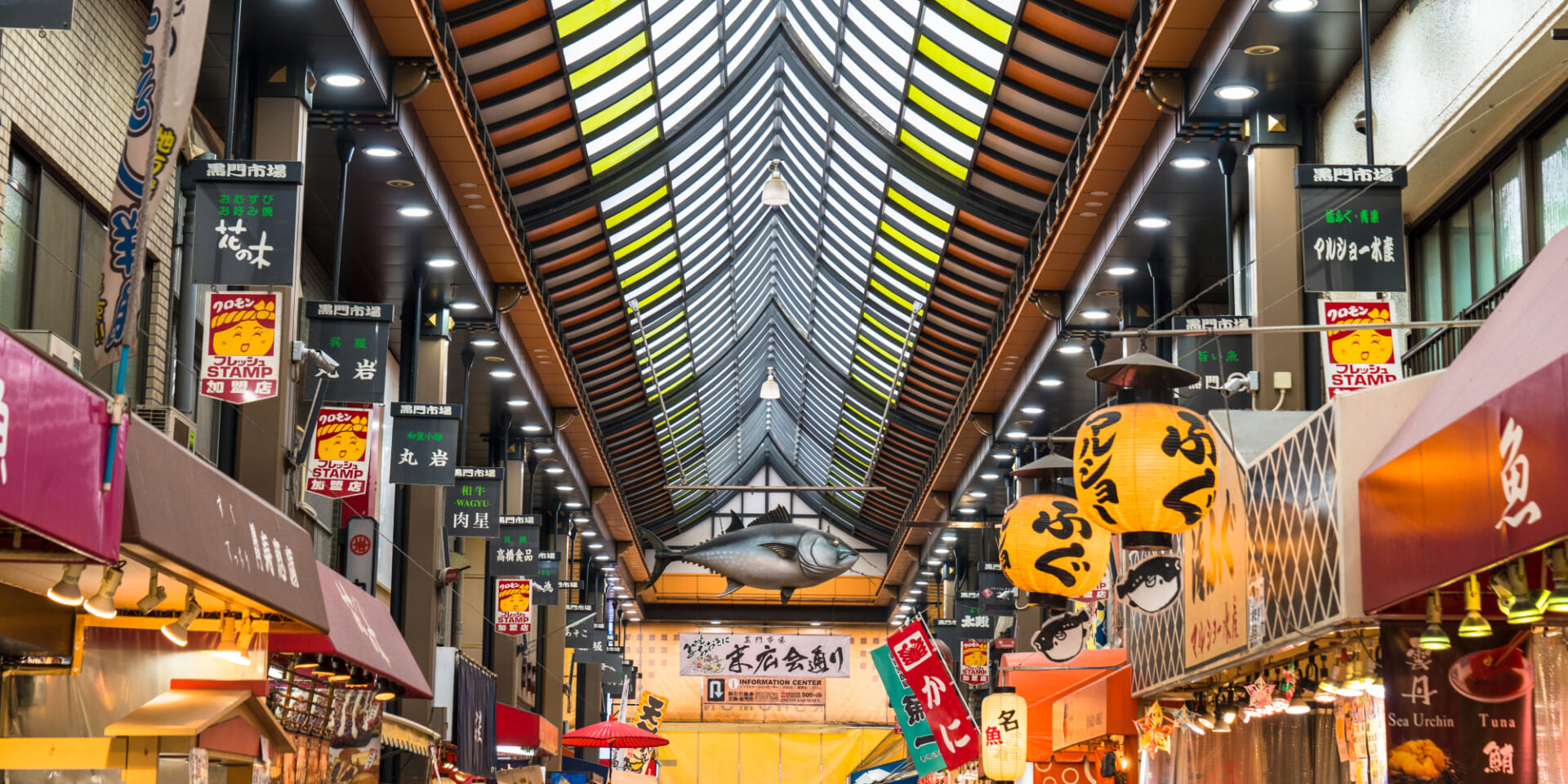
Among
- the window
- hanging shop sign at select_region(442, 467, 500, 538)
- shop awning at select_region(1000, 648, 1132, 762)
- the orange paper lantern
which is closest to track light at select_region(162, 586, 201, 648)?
the window

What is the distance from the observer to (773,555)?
29453 millimetres

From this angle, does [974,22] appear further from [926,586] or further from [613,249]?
[926,586]

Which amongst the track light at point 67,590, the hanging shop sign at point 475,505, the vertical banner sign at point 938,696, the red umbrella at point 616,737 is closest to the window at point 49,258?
the track light at point 67,590

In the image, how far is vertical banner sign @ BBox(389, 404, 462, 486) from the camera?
13578 millimetres

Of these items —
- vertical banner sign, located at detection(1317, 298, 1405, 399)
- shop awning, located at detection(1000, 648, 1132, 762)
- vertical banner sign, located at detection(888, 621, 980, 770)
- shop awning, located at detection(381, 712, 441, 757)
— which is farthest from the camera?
shop awning, located at detection(1000, 648, 1132, 762)

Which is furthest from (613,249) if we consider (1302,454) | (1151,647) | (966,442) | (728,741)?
(728,741)

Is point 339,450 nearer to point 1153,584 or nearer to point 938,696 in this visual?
point 1153,584

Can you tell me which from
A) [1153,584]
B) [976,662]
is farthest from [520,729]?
[1153,584]

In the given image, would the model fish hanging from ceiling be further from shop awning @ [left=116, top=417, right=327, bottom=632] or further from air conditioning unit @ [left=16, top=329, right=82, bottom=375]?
air conditioning unit @ [left=16, top=329, right=82, bottom=375]

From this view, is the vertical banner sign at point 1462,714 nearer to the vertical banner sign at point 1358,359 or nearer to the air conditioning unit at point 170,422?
the vertical banner sign at point 1358,359

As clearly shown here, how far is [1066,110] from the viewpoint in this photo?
12922mm

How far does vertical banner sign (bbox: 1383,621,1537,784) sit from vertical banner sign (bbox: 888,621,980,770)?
8916 mm

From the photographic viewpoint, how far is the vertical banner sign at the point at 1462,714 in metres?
6.41

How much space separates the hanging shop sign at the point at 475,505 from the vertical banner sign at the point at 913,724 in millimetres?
4322
